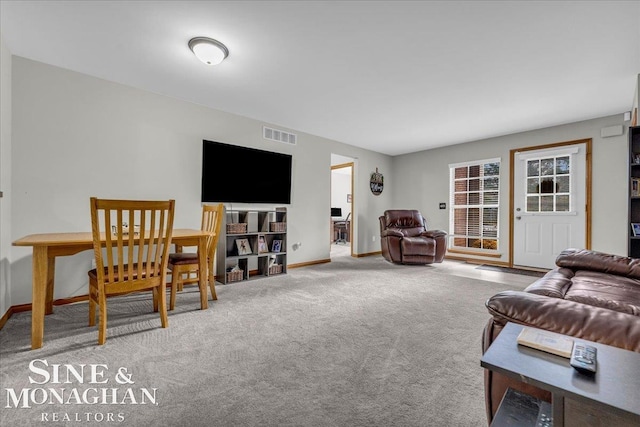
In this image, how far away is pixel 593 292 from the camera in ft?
5.59

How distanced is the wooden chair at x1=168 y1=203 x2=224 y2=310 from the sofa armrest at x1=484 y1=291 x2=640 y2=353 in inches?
96.1

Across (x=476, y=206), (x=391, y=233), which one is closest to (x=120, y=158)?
(x=391, y=233)

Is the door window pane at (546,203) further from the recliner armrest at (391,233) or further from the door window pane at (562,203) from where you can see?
the recliner armrest at (391,233)

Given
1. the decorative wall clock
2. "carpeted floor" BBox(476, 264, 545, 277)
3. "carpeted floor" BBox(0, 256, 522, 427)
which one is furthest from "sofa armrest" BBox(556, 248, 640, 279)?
the decorative wall clock

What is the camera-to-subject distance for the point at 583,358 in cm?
74

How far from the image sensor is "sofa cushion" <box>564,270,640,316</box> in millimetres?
1454

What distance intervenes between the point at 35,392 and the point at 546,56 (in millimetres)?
4369

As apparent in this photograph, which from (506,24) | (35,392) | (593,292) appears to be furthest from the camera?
(506,24)

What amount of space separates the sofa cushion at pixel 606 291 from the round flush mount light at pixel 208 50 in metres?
3.04

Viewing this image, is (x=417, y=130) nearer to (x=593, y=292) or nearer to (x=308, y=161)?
(x=308, y=161)

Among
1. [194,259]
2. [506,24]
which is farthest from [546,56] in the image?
[194,259]

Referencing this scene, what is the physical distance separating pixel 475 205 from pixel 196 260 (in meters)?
5.24

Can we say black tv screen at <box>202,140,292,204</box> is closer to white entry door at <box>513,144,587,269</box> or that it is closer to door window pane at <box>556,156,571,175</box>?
white entry door at <box>513,144,587,269</box>

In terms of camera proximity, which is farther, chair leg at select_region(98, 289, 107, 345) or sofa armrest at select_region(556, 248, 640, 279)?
sofa armrest at select_region(556, 248, 640, 279)
